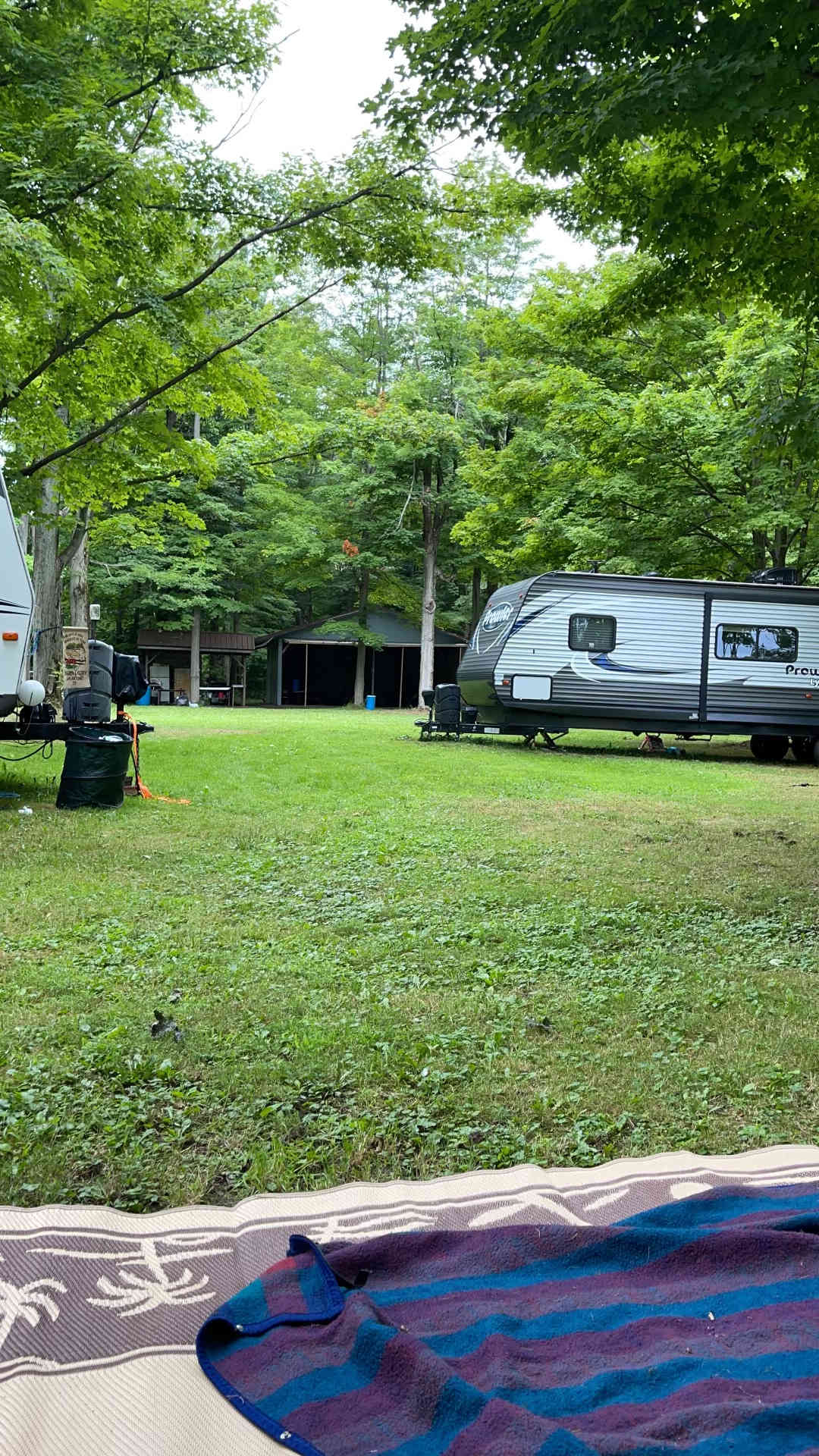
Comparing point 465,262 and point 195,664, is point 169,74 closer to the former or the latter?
point 465,262

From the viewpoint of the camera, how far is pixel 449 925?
199 inches

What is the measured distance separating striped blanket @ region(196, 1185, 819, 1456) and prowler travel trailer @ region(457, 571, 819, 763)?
13123mm

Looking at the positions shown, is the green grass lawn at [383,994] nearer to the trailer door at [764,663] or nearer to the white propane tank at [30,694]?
the white propane tank at [30,694]

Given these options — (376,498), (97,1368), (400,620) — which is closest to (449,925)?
A: (97,1368)

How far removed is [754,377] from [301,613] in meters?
27.9

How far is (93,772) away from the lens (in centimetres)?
825

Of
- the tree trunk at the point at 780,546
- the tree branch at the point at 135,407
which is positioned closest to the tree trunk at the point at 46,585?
the tree branch at the point at 135,407

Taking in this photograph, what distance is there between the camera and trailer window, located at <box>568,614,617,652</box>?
1516 centimetres

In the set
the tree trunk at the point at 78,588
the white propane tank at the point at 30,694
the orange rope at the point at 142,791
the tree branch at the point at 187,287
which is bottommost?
the orange rope at the point at 142,791

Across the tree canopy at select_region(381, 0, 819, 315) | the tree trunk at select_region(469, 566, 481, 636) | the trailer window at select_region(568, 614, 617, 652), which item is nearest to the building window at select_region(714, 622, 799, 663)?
the trailer window at select_region(568, 614, 617, 652)

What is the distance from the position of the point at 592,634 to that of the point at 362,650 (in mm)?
18747

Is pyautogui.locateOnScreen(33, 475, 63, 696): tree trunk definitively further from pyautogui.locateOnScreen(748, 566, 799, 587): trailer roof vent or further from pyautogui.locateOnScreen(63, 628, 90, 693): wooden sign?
pyautogui.locateOnScreen(748, 566, 799, 587): trailer roof vent

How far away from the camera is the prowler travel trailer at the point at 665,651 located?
15.1 meters

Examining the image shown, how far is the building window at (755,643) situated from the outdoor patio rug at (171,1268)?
1317 centimetres
